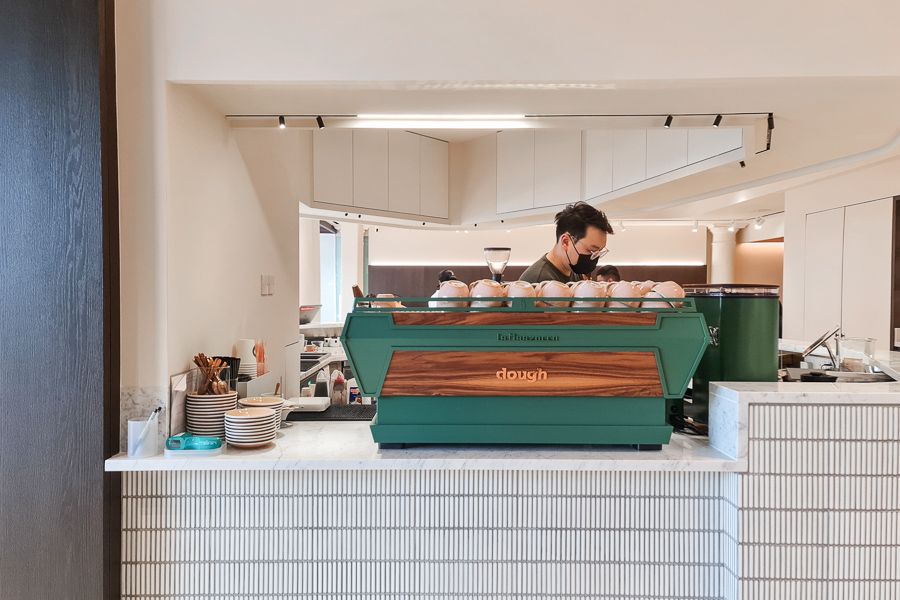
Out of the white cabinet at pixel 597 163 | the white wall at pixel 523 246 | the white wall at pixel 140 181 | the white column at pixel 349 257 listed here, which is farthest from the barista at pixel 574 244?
the white column at pixel 349 257

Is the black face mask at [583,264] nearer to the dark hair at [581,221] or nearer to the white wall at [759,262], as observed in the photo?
the dark hair at [581,221]

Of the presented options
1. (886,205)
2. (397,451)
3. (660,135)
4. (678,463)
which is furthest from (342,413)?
(886,205)

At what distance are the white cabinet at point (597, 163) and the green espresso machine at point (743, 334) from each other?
2748 mm

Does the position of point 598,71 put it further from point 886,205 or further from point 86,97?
point 886,205

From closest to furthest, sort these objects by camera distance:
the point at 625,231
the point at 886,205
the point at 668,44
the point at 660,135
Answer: the point at 668,44, the point at 660,135, the point at 886,205, the point at 625,231

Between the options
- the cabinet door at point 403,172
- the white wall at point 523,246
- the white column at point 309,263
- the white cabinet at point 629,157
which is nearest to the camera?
the white cabinet at point 629,157

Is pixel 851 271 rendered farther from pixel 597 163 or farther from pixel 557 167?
pixel 557 167

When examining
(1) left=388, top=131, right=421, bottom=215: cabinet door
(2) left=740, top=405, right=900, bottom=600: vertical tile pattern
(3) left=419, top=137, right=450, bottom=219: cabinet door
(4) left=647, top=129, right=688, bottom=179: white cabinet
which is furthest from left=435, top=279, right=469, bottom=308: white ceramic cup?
(3) left=419, top=137, right=450, bottom=219: cabinet door

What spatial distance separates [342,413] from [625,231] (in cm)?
604

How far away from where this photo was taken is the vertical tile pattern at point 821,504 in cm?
146

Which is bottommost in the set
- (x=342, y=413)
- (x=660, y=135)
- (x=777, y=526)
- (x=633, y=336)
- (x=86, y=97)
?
(x=777, y=526)

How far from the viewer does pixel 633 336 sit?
4.94 ft

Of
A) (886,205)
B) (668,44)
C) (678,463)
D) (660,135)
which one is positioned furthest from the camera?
(886,205)

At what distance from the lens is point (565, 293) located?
1.63m
